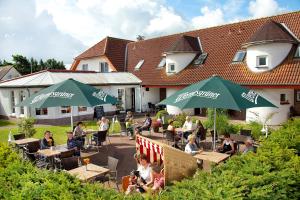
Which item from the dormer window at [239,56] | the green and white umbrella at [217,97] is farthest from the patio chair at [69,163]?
the dormer window at [239,56]

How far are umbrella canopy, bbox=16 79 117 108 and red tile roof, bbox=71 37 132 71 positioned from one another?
20484 mm

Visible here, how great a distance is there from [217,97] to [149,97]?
68.4ft

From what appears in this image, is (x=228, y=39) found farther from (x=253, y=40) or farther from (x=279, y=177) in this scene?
(x=279, y=177)

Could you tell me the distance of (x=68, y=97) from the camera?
1140cm

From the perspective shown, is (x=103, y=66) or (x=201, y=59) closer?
(x=201, y=59)

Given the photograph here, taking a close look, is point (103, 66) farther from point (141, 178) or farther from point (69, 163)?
point (141, 178)

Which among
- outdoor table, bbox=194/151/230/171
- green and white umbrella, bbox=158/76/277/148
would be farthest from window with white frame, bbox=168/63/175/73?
outdoor table, bbox=194/151/230/171

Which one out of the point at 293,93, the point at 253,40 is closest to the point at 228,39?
the point at 253,40

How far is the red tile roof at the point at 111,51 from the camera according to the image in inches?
1302

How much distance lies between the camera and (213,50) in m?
26.3

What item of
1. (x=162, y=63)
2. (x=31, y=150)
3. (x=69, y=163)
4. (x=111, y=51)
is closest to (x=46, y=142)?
(x=31, y=150)

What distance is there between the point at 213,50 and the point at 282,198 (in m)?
22.4

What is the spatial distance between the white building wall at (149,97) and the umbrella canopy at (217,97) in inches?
756

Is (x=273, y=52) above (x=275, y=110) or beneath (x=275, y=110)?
above
